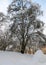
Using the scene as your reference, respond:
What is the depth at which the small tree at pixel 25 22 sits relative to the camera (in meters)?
7.10

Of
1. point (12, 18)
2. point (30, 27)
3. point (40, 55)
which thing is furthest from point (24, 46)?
point (40, 55)

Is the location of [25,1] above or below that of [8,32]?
above

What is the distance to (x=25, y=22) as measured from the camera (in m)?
7.08

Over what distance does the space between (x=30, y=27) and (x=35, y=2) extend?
42.9 inches

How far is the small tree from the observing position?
7102 mm

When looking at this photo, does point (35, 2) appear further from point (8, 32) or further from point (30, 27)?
point (8, 32)

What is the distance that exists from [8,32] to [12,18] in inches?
23.9

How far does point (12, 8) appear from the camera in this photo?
7.32 meters

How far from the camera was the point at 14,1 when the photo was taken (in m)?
7.36

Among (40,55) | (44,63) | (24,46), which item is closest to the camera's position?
(44,63)

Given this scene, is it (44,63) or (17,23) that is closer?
(44,63)

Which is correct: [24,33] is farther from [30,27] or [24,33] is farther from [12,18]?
[12,18]

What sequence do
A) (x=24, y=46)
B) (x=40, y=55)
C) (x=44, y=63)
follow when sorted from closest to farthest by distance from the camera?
(x=44, y=63) < (x=40, y=55) < (x=24, y=46)

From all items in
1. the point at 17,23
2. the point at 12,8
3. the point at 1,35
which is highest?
the point at 12,8
